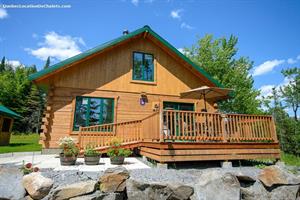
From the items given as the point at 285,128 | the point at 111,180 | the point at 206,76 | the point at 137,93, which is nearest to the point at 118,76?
the point at 137,93

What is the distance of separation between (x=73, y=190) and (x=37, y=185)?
2.36ft

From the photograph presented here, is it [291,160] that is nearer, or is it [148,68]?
[291,160]

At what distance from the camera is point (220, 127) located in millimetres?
6281

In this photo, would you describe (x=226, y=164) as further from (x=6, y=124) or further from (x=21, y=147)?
(x=6, y=124)

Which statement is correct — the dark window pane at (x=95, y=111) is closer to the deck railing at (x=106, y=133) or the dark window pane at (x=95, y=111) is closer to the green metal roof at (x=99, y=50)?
the deck railing at (x=106, y=133)

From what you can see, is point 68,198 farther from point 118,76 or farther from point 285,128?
point 285,128

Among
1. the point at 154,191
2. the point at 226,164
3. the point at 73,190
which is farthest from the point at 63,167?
the point at 226,164

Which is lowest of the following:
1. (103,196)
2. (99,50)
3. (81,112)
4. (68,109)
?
(103,196)

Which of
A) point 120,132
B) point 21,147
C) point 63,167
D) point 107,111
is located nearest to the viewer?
point 63,167

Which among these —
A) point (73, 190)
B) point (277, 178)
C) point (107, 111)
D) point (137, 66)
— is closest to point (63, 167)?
point (73, 190)

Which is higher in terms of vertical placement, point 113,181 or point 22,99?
point 22,99

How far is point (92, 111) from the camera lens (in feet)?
28.4

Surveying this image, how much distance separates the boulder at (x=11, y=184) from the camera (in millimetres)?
3507

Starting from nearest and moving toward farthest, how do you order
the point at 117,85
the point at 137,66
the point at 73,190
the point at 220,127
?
1. the point at 73,190
2. the point at 220,127
3. the point at 117,85
4. the point at 137,66
